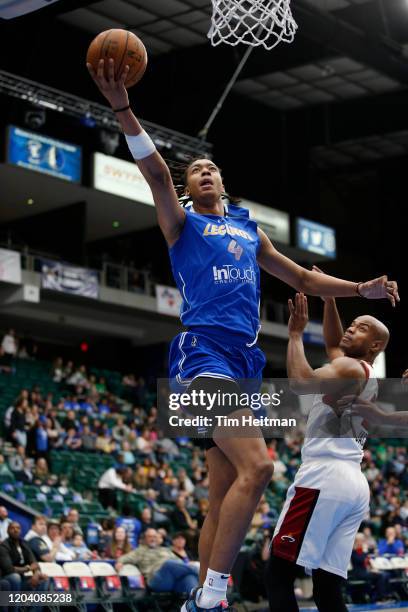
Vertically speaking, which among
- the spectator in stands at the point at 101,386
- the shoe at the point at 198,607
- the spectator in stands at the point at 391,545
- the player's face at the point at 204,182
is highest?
the spectator in stands at the point at 101,386

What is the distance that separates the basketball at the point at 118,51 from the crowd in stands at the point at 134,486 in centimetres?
805

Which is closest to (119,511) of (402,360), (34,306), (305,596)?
(305,596)

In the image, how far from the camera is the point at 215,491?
497cm

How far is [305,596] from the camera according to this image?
16828 mm

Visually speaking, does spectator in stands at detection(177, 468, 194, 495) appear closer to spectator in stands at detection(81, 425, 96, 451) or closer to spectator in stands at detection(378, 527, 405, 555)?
spectator in stands at detection(81, 425, 96, 451)

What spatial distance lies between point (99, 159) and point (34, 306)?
190 inches

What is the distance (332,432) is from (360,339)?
60 centimetres

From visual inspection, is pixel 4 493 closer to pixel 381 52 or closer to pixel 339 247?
pixel 381 52

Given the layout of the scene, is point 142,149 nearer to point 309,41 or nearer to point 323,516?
point 323,516

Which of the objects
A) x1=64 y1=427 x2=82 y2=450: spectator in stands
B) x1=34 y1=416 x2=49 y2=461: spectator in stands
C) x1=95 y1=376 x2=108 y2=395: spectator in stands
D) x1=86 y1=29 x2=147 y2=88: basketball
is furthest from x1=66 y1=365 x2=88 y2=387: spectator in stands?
x1=86 y1=29 x2=147 y2=88: basketball

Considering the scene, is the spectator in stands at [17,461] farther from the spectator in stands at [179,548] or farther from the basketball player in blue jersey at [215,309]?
the basketball player in blue jersey at [215,309]

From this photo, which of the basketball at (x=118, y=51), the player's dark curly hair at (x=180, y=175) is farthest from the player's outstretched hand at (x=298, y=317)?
the basketball at (x=118, y=51)

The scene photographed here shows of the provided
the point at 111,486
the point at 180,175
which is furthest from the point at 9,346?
the point at 180,175

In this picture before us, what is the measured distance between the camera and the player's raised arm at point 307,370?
5.65 m
